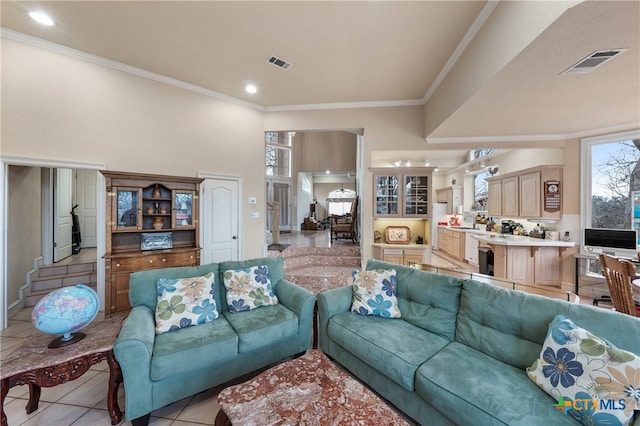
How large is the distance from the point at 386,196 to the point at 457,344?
3.08 meters

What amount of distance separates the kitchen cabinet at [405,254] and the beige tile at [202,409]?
3.25m

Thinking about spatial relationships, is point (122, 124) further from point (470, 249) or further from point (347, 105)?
point (470, 249)

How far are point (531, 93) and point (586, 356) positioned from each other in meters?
2.65

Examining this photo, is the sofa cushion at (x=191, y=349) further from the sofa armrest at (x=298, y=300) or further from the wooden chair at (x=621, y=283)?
the wooden chair at (x=621, y=283)

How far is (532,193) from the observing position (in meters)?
4.68

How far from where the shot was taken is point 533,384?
144cm

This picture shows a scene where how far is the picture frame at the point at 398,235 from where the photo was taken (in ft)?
15.3

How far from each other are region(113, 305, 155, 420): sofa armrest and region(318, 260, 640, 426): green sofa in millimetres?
1422

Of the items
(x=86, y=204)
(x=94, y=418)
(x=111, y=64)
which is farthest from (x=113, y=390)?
(x=86, y=204)

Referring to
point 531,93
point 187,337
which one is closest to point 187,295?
point 187,337

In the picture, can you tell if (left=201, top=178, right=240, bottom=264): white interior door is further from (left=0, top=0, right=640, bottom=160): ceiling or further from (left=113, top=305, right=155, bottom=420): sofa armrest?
(left=113, top=305, right=155, bottom=420): sofa armrest

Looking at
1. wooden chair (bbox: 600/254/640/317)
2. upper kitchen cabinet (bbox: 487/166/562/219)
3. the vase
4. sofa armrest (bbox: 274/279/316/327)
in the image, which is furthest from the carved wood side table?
upper kitchen cabinet (bbox: 487/166/562/219)

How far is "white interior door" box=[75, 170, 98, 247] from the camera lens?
5.56 m

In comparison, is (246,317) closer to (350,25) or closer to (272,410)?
(272,410)
